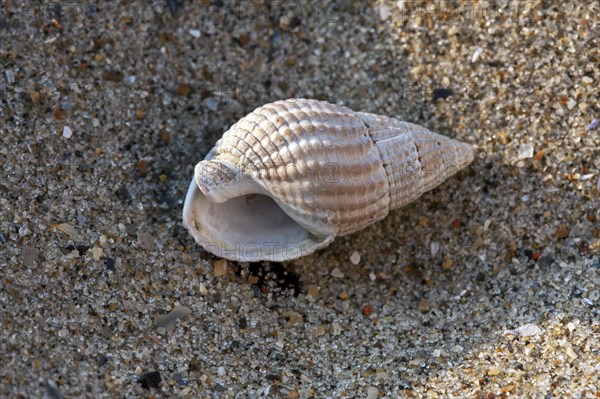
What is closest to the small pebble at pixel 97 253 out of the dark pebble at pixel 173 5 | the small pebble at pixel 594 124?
the dark pebble at pixel 173 5

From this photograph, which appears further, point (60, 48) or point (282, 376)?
point (60, 48)

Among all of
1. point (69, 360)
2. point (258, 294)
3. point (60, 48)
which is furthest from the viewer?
point (60, 48)

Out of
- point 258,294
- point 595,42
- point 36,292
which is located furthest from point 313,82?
point 36,292

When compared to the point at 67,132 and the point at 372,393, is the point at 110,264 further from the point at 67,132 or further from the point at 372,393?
the point at 372,393

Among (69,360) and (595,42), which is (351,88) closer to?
(595,42)

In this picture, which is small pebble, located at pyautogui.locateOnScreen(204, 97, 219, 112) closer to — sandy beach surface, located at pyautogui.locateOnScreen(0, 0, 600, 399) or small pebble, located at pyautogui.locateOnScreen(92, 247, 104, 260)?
sandy beach surface, located at pyautogui.locateOnScreen(0, 0, 600, 399)

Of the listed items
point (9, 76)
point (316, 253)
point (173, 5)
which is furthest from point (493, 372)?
point (9, 76)
